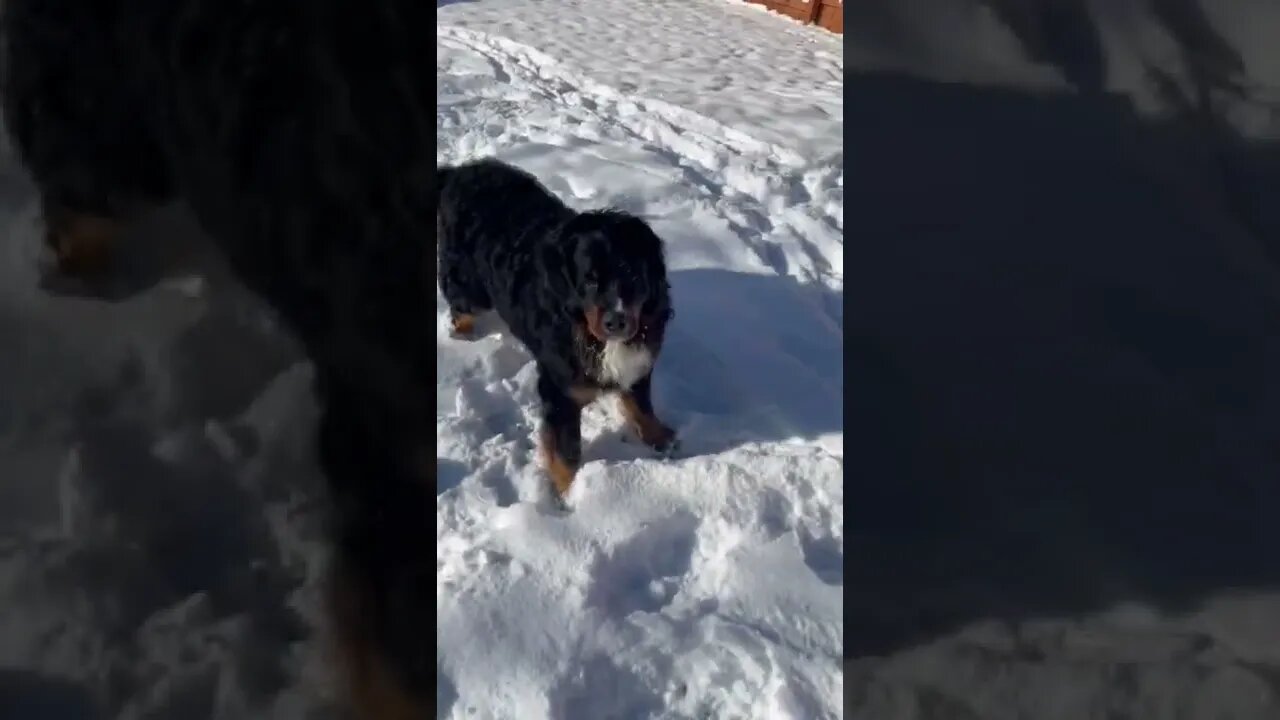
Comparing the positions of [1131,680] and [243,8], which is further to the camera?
[1131,680]

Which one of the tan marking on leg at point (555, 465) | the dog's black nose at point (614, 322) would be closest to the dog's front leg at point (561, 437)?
the tan marking on leg at point (555, 465)

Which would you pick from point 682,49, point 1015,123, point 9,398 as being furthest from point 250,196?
point 682,49

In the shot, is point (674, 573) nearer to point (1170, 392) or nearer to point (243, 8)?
point (1170, 392)

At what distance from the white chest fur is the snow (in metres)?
0.20

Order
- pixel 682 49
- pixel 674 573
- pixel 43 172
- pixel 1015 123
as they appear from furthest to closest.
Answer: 1. pixel 682 49
2. pixel 674 573
3. pixel 1015 123
4. pixel 43 172

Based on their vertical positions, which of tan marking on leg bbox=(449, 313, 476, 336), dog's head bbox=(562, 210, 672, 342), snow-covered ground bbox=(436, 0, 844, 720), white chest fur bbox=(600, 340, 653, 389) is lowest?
tan marking on leg bbox=(449, 313, 476, 336)

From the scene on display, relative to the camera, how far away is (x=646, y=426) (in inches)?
111

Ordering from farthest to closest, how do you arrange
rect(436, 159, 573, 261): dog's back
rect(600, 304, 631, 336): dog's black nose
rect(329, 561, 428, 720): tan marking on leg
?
rect(436, 159, 573, 261): dog's back < rect(600, 304, 631, 336): dog's black nose < rect(329, 561, 428, 720): tan marking on leg

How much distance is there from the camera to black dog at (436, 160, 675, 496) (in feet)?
8.36

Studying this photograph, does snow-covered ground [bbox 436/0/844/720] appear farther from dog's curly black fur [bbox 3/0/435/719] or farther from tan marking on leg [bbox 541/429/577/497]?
dog's curly black fur [bbox 3/0/435/719]

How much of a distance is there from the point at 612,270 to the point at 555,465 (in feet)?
1.58

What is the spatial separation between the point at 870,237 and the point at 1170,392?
1.09 ft

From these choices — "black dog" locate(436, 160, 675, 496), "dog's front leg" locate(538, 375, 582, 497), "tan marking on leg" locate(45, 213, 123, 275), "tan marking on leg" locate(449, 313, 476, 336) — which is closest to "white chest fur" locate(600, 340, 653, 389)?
"black dog" locate(436, 160, 675, 496)

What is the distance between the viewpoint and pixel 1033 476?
1.16 m
